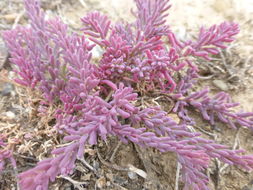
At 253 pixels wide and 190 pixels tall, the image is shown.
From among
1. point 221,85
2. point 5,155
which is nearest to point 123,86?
point 5,155

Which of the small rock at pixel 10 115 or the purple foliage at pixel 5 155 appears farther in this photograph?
the small rock at pixel 10 115

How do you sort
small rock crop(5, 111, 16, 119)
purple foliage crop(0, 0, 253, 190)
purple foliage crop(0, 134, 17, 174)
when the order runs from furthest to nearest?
1. small rock crop(5, 111, 16, 119)
2. purple foliage crop(0, 134, 17, 174)
3. purple foliage crop(0, 0, 253, 190)

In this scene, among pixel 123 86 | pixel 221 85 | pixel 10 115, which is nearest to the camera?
pixel 123 86

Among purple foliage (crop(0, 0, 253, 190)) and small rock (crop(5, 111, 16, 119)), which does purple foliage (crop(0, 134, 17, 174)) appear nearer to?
purple foliage (crop(0, 0, 253, 190))

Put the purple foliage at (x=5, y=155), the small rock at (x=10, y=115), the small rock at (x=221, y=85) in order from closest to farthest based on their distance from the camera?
the purple foliage at (x=5, y=155), the small rock at (x=10, y=115), the small rock at (x=221, y=85)

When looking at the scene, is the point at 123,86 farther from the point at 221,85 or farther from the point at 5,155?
the point at 221,85

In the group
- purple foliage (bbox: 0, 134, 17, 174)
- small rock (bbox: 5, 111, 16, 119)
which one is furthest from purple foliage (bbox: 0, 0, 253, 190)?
small rock (bbox: 5, 111, 16, 119)

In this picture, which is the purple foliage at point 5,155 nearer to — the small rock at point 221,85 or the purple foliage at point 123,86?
the purple foliage at point 123,86

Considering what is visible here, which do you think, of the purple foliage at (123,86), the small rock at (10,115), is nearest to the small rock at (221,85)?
the purple foliage at (123,86)

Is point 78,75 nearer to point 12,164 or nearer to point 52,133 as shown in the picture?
point 52,133
